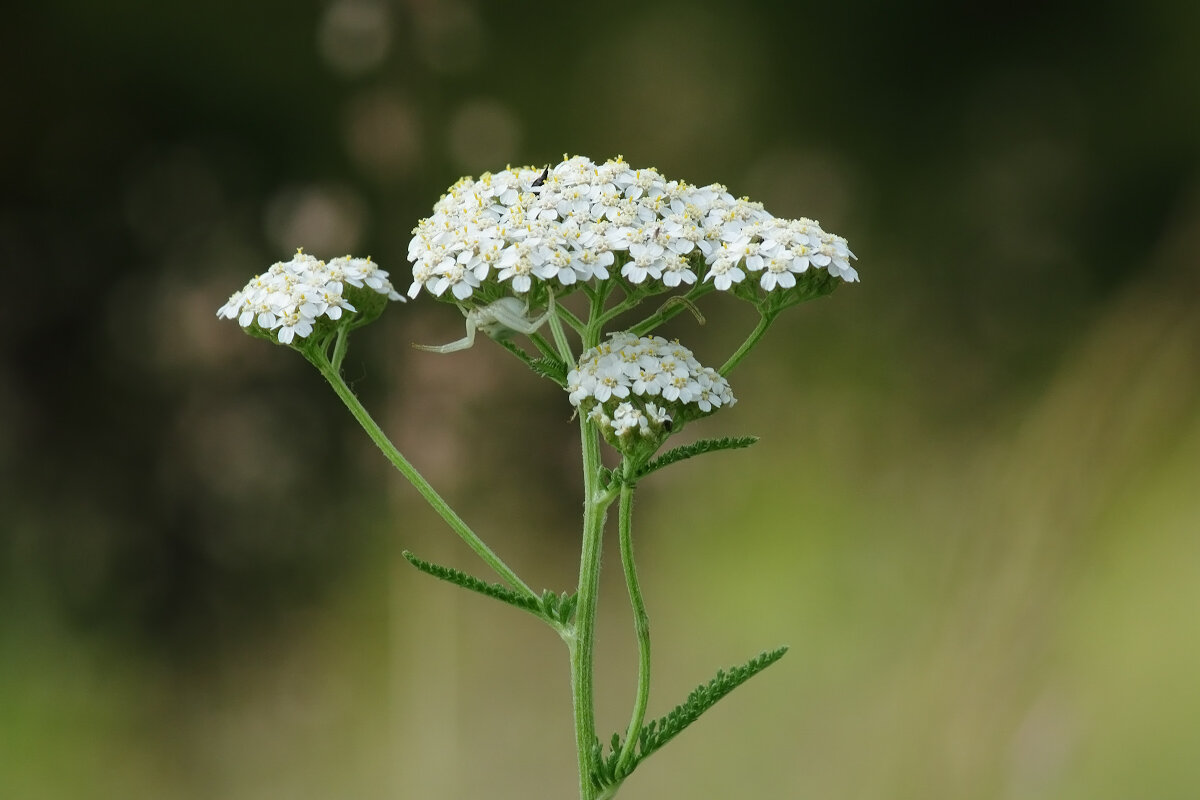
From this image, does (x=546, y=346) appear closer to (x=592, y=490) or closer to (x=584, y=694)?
(x=592, y=490)

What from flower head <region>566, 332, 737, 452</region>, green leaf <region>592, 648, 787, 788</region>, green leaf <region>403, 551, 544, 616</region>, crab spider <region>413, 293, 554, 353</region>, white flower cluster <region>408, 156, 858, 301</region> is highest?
white flower cluster <region>408, 156, 858, 301</region>

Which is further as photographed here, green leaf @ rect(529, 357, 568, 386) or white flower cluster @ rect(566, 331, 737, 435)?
green leaf @ rect(529, 357, 568, 386)

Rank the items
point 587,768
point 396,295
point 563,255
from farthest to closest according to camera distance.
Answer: point 396,295
point 587,768
point 563,255

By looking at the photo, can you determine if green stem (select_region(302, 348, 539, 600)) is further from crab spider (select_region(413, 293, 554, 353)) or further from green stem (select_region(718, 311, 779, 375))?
green stem (select_region(718, 311, 779, 375))

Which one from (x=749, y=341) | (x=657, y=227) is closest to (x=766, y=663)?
(x=749, y=341)

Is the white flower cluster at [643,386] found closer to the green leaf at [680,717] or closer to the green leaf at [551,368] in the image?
the green leaf at [551,368]

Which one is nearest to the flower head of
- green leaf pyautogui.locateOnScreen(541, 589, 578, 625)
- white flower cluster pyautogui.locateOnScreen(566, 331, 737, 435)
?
white flower cluster pyautogui.locateOnScreen(566, 331, 737, 435)
